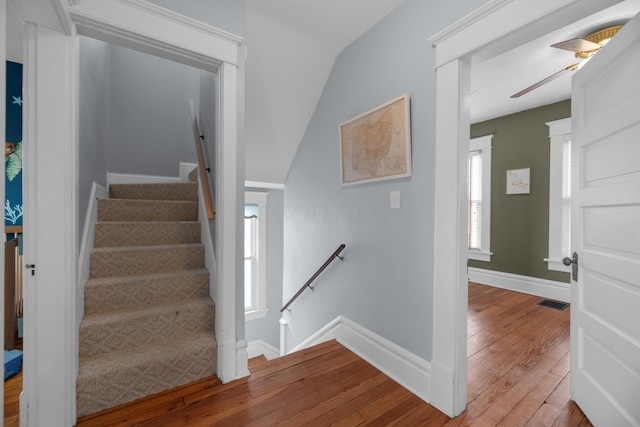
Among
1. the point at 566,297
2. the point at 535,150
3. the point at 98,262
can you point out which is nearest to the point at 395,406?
the point at 98,262

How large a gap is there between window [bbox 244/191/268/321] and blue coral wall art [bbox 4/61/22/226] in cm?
226

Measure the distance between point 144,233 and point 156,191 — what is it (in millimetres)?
790

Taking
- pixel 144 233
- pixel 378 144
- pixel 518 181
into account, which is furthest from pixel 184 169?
pixel 518 181

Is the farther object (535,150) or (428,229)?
(535,150)


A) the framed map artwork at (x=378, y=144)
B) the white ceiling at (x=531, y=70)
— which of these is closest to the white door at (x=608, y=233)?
the white ceiling at (x=531, y=70)

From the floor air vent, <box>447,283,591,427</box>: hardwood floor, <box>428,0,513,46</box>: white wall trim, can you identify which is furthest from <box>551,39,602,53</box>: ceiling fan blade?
the floor air vent

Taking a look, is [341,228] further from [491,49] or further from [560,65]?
[560,65]

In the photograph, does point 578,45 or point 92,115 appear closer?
point 578,45

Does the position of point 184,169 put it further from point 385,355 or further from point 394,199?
point 385,355

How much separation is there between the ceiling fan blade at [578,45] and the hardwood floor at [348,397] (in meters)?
2.26

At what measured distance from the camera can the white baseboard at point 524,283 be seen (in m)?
3.39

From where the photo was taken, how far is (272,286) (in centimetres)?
394

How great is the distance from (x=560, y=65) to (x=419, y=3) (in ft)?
6.27

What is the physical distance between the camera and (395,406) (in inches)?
59.9
